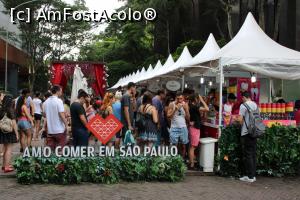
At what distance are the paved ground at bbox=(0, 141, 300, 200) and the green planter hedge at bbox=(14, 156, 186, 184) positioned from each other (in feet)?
0.64

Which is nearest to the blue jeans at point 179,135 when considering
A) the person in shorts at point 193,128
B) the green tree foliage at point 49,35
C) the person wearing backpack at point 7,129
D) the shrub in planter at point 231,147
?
the person in shorts at point 193,128

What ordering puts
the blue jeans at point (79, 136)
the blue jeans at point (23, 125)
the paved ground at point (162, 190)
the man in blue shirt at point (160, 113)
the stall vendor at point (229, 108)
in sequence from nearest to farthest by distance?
the paved ground at point (162, 190), the blue jeans at point (79, 136), the man in blue shirt at point (160, 113), the blue jeans at point (23, 125), the stall vendor at point (229, 108)

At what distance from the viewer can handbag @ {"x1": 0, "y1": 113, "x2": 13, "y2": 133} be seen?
32.8 feet

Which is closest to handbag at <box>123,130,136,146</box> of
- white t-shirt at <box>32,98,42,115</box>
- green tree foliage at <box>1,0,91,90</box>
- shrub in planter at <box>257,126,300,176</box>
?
shrub in planter at <box>257,126,300,176</box>

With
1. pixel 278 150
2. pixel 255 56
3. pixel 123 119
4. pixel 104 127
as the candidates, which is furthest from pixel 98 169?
pixel 255 56

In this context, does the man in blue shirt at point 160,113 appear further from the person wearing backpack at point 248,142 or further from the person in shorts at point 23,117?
the person in shorts at point 23,117

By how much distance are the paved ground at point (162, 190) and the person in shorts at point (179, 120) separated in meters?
1.30

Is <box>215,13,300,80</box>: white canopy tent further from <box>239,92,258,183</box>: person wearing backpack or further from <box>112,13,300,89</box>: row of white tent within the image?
<box>239,92,258,183</box>: person wearing backpack

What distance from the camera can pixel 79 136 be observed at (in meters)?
9.84

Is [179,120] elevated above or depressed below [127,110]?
below

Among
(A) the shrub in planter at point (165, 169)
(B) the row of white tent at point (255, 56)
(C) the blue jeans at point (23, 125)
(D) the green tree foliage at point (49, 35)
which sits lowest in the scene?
(A) the shrub in planter at point (165, 169)

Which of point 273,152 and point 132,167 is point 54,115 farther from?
point 273,152

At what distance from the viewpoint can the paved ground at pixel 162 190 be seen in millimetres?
8305

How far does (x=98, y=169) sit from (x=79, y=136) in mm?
933
